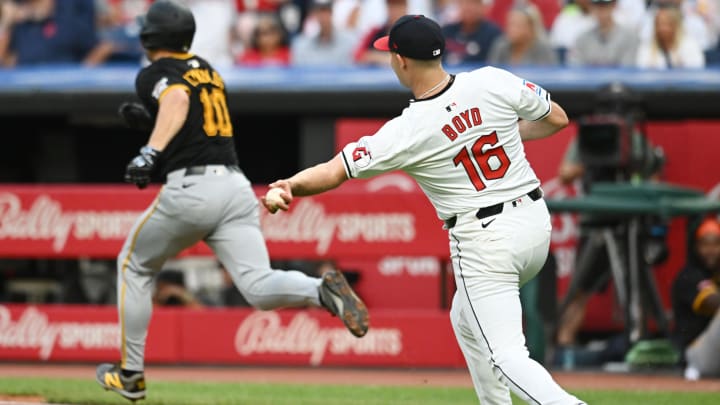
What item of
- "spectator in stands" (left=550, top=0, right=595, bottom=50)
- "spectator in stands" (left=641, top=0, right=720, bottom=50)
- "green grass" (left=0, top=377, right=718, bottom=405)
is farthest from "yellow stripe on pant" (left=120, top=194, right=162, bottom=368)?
"spectator in stands" (left=550, top=0, right=595, bottom=50)

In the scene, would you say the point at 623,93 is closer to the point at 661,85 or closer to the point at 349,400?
the point at 661,85

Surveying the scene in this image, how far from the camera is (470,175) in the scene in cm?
495

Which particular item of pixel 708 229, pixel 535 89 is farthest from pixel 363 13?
pixel 535 89

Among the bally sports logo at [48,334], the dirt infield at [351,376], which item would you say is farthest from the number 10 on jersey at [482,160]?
the bally sports logo at [48,334]

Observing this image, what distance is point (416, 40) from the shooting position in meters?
4.91

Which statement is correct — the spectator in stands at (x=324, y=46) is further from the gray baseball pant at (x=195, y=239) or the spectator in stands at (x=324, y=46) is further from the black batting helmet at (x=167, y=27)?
the gray baseball pant at (x=195, y=239)

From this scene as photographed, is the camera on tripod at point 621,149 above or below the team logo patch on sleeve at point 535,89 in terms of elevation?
below

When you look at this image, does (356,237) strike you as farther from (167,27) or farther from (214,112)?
(167,27)

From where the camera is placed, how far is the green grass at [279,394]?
7.20 metres

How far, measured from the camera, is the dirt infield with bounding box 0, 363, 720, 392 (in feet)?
27.8

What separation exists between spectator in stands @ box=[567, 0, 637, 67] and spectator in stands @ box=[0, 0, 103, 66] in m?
4.59

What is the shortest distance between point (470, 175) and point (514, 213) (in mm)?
238

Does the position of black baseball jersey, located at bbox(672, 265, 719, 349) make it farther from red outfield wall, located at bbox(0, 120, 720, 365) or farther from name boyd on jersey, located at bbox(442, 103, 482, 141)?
name boyd on jersey, located at bbox(442, 103, 482, 141)

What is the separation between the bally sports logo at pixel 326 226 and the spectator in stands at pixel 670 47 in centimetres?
275
